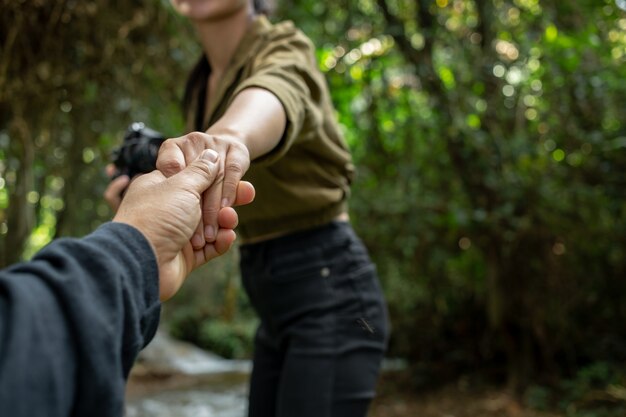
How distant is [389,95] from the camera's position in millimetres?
3725

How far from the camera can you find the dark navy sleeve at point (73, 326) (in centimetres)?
59

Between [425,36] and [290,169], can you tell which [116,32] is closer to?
[290,169]

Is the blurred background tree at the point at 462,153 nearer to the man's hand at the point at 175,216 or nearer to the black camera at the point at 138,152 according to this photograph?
the black camera at the point at 138,152

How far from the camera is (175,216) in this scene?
0.86 m

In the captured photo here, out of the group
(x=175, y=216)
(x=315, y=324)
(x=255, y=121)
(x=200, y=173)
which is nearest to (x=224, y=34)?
(x=255, y=121)

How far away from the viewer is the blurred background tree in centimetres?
278

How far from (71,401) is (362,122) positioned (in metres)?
3.43

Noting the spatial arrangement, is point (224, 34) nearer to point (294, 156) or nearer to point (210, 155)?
point (294, 156)

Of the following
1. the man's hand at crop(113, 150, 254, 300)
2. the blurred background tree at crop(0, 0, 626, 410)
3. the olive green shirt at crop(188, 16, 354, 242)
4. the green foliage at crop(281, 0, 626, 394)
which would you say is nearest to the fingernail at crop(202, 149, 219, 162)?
the man's hand at crop(113, 150, 254, 300)

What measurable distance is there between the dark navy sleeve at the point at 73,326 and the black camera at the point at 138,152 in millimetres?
707

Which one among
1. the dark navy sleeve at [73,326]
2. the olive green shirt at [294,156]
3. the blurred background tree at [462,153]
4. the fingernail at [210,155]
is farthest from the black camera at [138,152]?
the blurred background tree at [462,153]

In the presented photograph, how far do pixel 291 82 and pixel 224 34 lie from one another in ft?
1.62

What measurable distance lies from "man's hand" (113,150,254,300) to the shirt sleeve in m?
0.28

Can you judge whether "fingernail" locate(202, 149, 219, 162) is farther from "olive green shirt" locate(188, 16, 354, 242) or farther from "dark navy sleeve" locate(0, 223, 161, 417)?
"olive green shirt" locate(188, 16, 354, 242)
